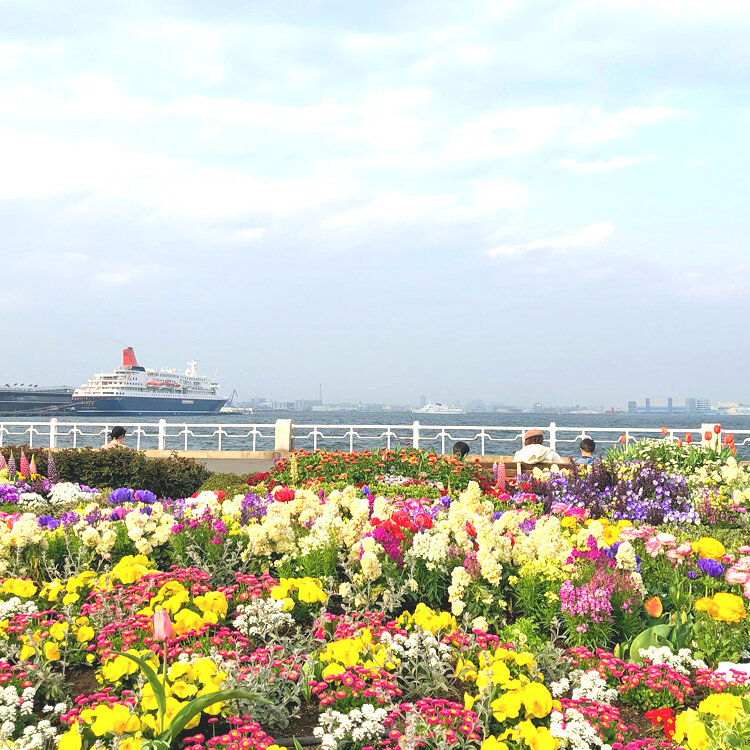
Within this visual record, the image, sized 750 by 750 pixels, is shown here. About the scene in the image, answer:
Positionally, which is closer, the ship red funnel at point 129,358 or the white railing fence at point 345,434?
the white railing fence at point 345,434

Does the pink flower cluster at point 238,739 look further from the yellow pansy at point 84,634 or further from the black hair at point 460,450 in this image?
the black hair at point 460,450

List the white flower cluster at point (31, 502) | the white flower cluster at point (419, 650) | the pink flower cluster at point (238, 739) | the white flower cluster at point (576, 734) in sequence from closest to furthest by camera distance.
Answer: the pink flower cluster at point (238, 739)
the white flower cluster at point (576, 734)
the white flower cluster at point (419, 650)
the white flower cluster at point (31, 502)

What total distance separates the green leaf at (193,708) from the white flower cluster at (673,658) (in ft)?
6.17

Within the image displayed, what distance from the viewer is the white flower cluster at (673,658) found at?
3305 mm

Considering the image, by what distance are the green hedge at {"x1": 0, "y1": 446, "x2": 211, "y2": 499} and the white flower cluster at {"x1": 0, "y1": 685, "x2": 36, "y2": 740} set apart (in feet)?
22.6

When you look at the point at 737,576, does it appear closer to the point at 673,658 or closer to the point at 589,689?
the point at 673,658

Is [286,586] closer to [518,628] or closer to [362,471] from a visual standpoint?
[518,628]

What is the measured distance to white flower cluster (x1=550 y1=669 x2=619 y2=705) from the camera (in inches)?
119

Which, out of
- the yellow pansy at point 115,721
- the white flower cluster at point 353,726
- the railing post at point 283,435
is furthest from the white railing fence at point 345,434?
the yellow pansy at point 115,721

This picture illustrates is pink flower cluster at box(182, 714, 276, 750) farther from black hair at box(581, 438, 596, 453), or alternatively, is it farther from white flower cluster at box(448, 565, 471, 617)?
black hair at box(581, 438, 596, 453)

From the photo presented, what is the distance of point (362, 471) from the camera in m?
9.20

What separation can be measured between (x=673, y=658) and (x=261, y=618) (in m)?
1.96

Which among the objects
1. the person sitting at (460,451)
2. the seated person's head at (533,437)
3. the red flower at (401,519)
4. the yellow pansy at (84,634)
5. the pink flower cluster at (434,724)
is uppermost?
the seated person's head at (533,437)

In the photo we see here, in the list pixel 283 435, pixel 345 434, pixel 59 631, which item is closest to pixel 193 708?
pixel 59 631
